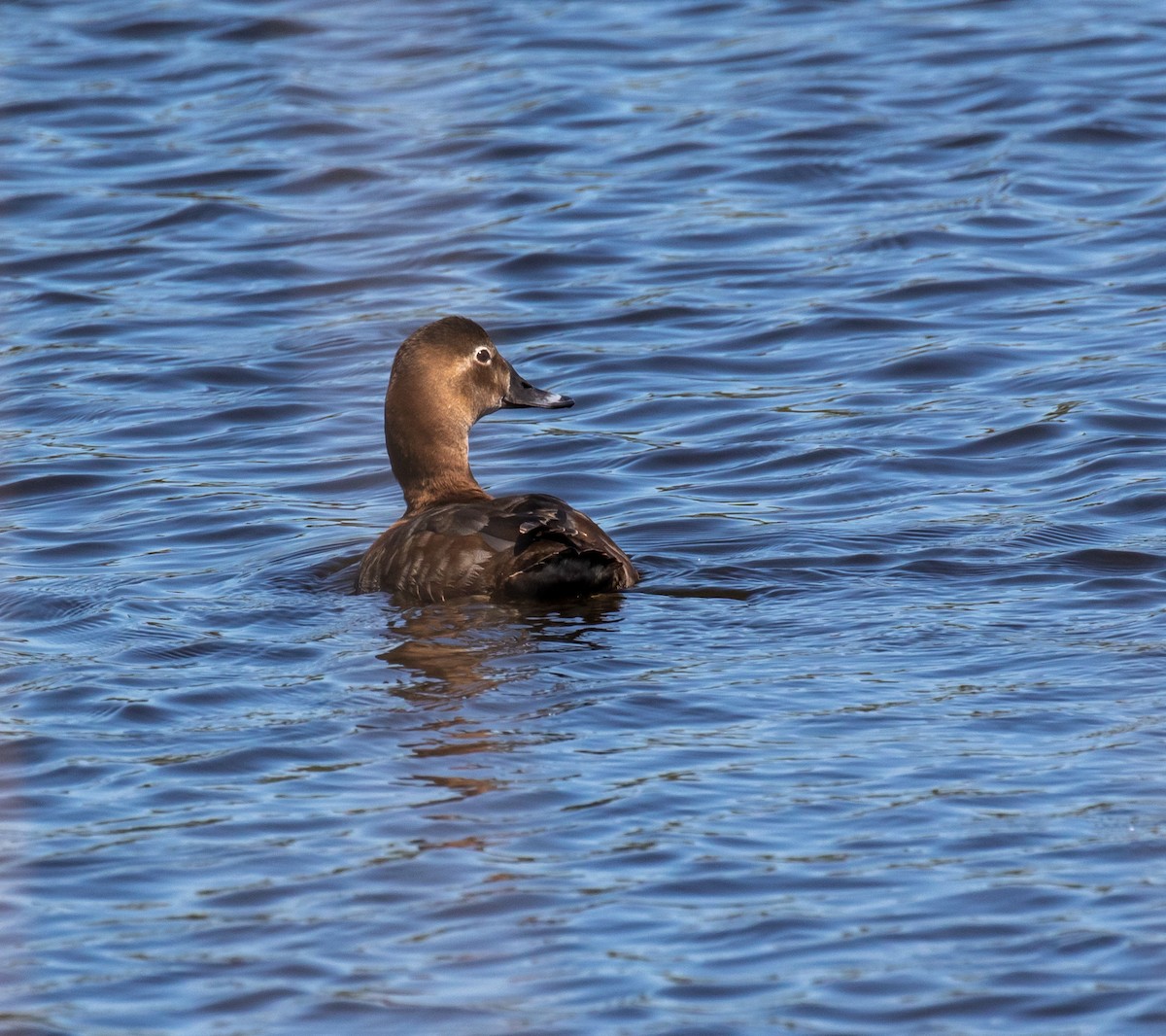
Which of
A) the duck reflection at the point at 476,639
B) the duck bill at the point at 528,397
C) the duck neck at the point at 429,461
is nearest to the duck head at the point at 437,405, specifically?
the duck neck at the point at 429,461

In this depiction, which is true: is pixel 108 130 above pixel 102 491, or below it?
above

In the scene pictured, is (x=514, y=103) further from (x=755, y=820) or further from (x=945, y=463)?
(x=755, y=820)

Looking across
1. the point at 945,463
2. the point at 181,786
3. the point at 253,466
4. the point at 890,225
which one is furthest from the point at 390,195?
the point at 181,786

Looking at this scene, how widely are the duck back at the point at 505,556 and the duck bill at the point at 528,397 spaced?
4.53 ft

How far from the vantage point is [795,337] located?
12094 millimetres

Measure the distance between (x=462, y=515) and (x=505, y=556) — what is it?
Result: 37 cm

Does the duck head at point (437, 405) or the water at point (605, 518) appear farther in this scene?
the duck head at point (437, 405)

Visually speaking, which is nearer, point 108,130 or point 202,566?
point 202,566

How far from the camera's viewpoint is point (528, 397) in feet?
32.3

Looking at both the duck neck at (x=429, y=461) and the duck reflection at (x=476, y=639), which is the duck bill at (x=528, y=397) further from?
the duck reflection at (x=476, y=639)

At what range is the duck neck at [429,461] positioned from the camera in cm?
930

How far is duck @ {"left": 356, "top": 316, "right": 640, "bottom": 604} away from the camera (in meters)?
7.90

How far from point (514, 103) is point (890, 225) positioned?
13.4ft

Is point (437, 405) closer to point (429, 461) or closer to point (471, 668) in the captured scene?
point (429, 461)
